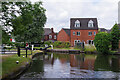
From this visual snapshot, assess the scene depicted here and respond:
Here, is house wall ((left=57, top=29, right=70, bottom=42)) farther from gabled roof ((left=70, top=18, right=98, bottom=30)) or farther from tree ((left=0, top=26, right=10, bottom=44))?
tree ((left=0, top=26, right=10, bottom=44))

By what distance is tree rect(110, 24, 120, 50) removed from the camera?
35.3 m

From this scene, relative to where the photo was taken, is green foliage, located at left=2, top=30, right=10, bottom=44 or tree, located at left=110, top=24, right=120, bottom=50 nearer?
green foliage, located at left=2, top=30, right=10, bottom=44

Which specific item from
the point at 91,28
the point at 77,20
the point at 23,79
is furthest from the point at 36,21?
the point at 23,79

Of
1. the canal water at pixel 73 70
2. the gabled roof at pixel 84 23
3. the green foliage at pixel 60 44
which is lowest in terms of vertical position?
the canal water at pixel 73 70

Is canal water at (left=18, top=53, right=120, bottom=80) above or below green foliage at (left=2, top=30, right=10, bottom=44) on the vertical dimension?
below

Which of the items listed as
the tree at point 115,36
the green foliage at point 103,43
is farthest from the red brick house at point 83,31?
the green foliage at point 103,43

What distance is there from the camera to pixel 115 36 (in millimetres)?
35594

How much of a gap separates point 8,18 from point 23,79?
5.63m

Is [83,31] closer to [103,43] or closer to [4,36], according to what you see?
[103,43]

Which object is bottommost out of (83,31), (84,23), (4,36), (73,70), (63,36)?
(73,70)

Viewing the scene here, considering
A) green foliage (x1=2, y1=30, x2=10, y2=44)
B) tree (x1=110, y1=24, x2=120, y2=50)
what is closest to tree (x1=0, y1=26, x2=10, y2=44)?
green foliage (x1=2, y1=30, x2=10, y2=44)

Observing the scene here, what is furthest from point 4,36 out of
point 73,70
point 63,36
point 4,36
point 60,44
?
point 63,36

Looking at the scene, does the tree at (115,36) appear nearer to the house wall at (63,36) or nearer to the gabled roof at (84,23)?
the gabled roof at (84,23)

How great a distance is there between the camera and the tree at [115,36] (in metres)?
35.3
